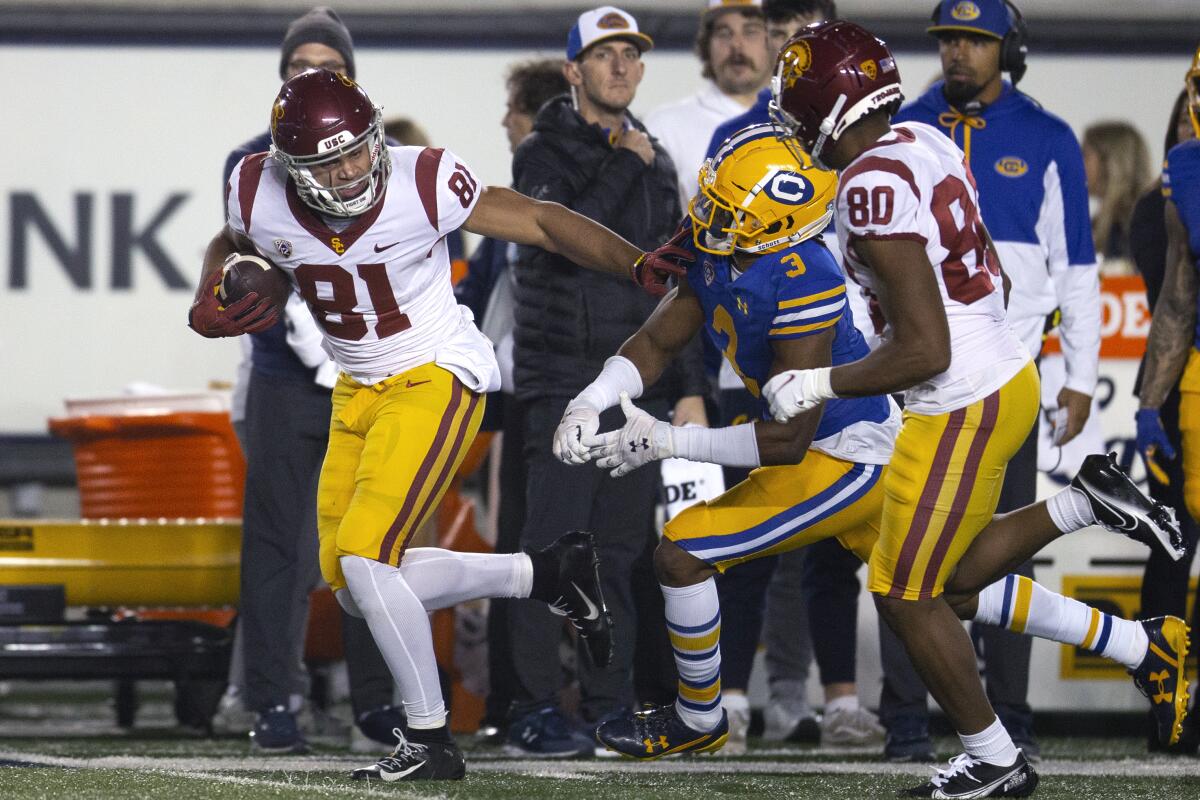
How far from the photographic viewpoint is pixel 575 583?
452 cm

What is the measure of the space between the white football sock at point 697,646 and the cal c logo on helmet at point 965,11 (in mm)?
1745

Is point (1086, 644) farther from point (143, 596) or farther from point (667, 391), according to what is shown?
point (143, 596)

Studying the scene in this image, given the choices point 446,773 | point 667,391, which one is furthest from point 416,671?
point 667,391

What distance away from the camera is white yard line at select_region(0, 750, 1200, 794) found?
443 centimetres

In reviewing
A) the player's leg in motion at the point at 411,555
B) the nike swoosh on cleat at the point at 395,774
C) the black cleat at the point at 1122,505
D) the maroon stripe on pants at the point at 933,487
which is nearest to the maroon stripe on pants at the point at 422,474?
the player's leg in motion at the point at 411,555

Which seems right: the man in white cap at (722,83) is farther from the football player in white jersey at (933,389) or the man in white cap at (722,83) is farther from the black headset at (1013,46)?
the football player in white jersey at (933,389)

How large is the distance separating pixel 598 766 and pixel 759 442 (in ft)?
3.34

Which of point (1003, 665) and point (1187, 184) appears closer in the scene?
point (1003, 665)

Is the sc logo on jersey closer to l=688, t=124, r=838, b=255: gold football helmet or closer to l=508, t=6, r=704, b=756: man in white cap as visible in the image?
l=688, t=124, r=838, b=255: gold football helmet

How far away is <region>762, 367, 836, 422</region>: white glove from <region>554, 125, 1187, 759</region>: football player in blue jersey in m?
0.28

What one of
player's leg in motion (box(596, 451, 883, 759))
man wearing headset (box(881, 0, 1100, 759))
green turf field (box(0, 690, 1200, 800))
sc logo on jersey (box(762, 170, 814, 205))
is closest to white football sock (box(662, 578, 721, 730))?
player's leg in motion (box(596, 451, 883, 759))

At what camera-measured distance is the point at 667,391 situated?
5223 millimetres

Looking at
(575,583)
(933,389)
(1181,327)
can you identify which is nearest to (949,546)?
(933,389)

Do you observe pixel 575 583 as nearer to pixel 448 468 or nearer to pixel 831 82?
pixel 448 468
